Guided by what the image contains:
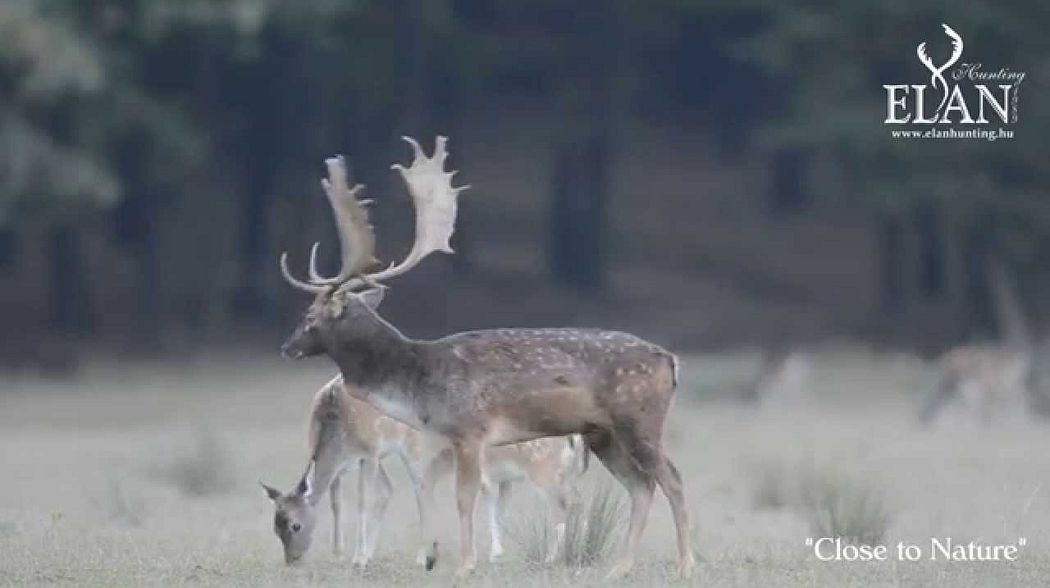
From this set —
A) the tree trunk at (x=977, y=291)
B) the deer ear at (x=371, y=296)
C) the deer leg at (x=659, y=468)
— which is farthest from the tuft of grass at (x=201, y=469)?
the tree trunk at (x=977, y=291)

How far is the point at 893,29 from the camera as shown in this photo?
32.7 metres

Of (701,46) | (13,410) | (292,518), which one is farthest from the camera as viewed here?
(701,46)

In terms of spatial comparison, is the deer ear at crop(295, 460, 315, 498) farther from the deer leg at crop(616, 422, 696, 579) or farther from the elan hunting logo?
the elan hunting logo

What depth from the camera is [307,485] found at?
13.3 meters

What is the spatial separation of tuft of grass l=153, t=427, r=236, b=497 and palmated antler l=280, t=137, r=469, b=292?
7.01 metres

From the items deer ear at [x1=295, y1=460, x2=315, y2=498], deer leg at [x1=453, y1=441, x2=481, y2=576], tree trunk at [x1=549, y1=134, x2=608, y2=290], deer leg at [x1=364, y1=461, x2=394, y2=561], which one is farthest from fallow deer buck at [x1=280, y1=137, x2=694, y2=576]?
tree trunk at [x1=549, y1=134, x2=608, y2=290]

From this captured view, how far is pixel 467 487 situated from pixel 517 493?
6.92m

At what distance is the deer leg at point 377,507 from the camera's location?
1324 cm

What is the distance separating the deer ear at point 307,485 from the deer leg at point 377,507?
40 cm

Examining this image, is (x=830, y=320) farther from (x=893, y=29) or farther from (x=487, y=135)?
(x=487, y=135)

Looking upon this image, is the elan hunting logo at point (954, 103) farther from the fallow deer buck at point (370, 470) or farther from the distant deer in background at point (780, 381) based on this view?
the fallow deer buck at point (370, 470)

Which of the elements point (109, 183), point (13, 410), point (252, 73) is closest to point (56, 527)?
point (13, 410)

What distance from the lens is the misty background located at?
3158 cm

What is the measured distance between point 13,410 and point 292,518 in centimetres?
1648
